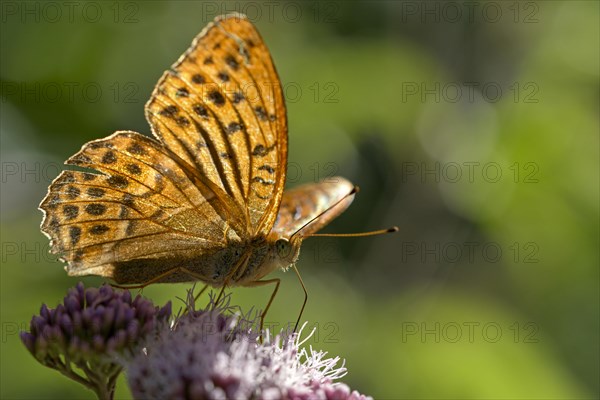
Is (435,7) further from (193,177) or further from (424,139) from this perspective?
(193,177)

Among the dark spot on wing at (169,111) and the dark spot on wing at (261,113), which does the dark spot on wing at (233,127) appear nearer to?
the dark spot on wing at (261,113)

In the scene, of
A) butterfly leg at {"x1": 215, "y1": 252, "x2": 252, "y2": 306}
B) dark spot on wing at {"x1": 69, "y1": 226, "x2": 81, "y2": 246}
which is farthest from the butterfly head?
dark spot on wing at {"x1": 69, "y1": 226, "x2": 81, "y2": 246}

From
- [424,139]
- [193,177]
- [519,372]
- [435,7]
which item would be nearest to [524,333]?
[519,372]

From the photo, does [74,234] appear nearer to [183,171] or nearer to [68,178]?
[68,178]

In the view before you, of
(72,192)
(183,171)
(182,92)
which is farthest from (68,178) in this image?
(182,92)

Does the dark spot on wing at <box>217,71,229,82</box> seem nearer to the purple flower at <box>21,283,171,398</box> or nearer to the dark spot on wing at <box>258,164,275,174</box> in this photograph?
the dark spot on wing at <box>258,164,275,174</box>

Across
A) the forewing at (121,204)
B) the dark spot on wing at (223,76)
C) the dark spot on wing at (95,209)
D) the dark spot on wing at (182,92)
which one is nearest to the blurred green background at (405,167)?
the forewing at (121,204)

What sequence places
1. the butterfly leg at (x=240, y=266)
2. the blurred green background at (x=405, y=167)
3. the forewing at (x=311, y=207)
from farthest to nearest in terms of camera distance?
the blurred green background at (x=405, y=167) → the forewing at (x=311, y=207) → the butterfly leg at (x=240, y=266)
